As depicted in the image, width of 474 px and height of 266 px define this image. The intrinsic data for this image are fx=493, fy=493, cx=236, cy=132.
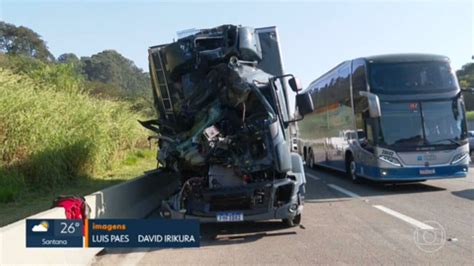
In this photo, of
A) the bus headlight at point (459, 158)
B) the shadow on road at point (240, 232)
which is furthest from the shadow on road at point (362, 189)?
the shadow on road at point (240, 232)

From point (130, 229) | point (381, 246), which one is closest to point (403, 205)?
point (381, 246)

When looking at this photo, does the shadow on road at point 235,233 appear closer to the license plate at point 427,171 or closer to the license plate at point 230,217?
the license plate at point 230,217

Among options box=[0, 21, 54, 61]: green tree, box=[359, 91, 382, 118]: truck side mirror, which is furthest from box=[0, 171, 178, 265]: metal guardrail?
box=[0, 21, 54, 61]: green tree

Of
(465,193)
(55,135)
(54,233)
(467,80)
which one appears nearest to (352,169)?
(465,193)

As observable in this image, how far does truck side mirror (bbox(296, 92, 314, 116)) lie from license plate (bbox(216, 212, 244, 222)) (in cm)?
229

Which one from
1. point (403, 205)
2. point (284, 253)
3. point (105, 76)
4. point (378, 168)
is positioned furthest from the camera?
point (105, 76)

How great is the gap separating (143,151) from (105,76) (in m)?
64.3

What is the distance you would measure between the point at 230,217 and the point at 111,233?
2567 mm

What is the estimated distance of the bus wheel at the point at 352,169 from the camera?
1593 centimetres

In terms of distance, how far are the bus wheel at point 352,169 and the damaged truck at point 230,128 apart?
23.0 feet

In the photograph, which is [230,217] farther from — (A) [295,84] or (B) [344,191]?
(B) [344,191]

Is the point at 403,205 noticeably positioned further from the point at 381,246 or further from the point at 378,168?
the point at 381,246

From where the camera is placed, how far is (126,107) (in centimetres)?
2095

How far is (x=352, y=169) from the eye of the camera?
1617cm
